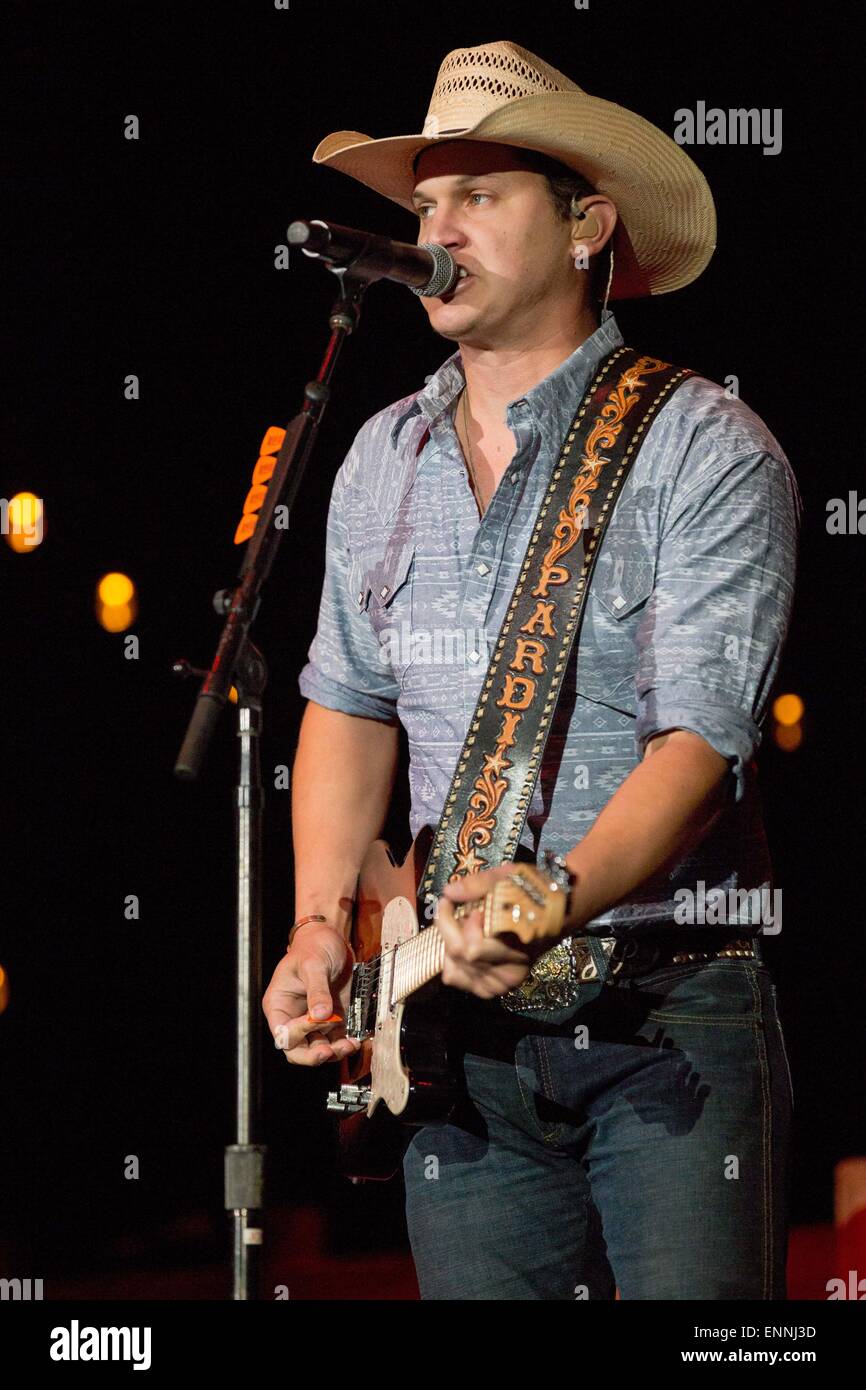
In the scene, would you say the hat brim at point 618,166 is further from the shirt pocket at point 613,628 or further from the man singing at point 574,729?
the shirt pocket at point 613,628

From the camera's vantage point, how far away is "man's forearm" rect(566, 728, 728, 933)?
6.57 ft

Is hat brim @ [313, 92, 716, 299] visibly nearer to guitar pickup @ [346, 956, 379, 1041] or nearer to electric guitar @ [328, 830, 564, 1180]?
electric guitar @ [328, 830, 564, 1180]

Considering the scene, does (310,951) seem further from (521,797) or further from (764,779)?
(764,779)

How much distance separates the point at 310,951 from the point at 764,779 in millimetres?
3127

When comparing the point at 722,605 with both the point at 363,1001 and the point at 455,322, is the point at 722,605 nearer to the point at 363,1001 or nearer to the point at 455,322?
the point at 455,322

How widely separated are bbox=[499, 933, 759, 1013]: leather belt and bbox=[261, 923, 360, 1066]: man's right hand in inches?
16.5

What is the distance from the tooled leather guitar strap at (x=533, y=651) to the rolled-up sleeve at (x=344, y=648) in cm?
49

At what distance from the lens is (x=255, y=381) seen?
4867 mm

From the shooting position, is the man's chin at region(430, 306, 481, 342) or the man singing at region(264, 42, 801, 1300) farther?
the man's chin at region(430, 306, 481, 342)

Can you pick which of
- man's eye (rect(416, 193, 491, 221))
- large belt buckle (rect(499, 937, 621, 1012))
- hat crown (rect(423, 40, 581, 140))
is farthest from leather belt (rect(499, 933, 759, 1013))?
hat crown (rect(423, 40, 581, 140))

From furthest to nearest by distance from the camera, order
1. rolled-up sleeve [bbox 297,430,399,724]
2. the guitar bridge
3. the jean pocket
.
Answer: rolled-up sleeve [bbox 297,430,399,724], the guitar bridge, the jean pocket

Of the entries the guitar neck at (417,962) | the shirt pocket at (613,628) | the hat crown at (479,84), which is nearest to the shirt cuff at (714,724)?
the shirt pocket at (613,628)

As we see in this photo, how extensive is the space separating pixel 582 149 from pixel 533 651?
0.94 meters
